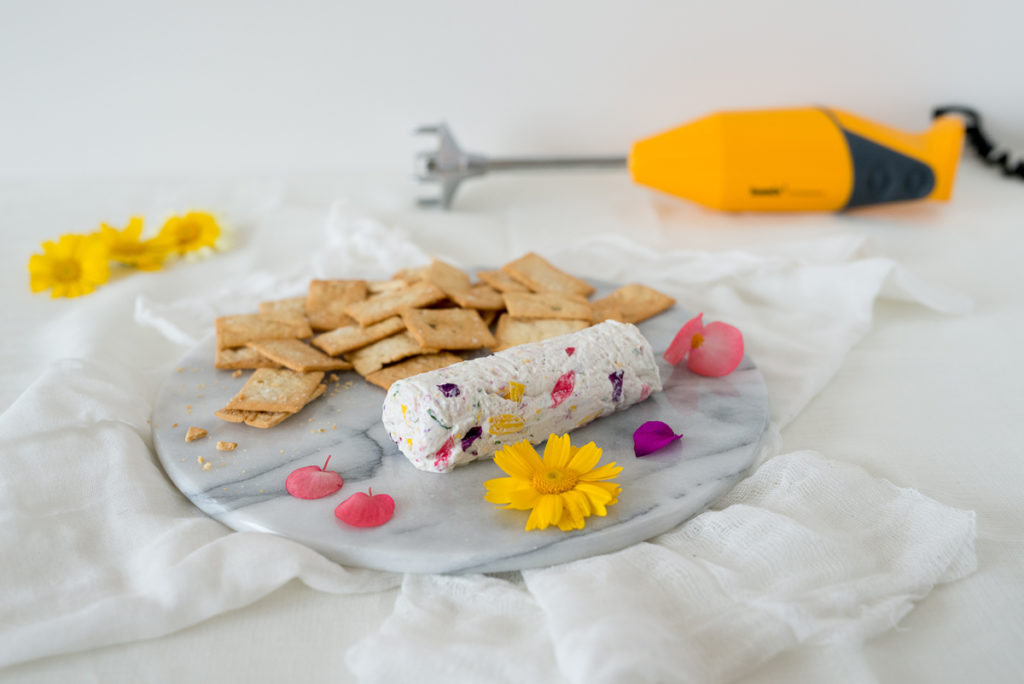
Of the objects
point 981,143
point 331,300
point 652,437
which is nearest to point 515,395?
point 652,437

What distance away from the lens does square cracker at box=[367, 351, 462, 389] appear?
1160mm

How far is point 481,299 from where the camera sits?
4.42ft

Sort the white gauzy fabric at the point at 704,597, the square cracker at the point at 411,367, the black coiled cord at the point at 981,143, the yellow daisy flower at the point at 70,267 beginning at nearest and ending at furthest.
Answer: the white gauzy fabric at the point at 704,597, the square cracker at the point at 411,367, the yellow daisy flower at the point at 70,267, the black coiled cord at the point at 981,143

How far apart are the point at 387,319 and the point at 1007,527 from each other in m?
0.85

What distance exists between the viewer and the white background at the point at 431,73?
78.2 inches

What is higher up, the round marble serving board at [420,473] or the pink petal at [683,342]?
the pink petal at [683,342]

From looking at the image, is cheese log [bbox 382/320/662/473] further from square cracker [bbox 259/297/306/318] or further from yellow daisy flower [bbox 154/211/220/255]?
yellow daisy flower [bbox 154/211/220/255]

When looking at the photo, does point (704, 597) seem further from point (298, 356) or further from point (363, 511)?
point (298, 356)

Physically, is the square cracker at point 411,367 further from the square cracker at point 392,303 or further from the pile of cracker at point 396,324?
the square cracker at point 392,303

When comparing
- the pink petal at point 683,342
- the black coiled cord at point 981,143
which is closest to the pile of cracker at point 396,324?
the pink petal at point 683,342

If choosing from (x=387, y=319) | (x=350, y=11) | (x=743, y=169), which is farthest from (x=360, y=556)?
(x=350, y=11)

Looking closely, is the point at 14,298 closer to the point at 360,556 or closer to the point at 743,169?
the point at 360,556

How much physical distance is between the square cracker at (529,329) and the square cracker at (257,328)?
0.29 m

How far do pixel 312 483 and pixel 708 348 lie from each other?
577mm
